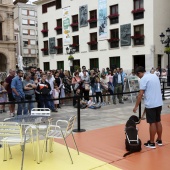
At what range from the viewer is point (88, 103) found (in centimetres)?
1158

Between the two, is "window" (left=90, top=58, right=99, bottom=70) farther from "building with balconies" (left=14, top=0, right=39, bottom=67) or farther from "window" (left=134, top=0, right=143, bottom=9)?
"building with balconies" (left=14, top=0, right=39, bottom=67)

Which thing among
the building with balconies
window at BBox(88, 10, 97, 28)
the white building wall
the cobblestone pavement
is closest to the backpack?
the cobblestone pavement

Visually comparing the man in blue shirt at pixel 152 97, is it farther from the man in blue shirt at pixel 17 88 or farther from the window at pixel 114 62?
the window at pixel 114 62

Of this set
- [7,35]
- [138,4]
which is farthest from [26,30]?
[138,4]

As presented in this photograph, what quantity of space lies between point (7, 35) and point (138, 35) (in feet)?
55.5

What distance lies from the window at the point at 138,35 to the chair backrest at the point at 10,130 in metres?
23.4

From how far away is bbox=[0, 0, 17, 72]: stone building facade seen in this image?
33.2 m

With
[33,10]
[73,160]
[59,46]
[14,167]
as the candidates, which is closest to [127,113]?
[73,160]

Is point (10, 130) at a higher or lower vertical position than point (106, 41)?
lower

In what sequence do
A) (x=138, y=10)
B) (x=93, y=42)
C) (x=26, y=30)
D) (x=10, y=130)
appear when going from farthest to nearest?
1. (x=26, y=30)
2. (x=93, y=42)
3. (x=138, y=10)
4. (x=10, y=130)

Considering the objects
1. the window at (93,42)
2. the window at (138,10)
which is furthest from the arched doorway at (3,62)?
the window at (138,10)

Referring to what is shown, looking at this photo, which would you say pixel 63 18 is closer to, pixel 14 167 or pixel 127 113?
pixel 127 113

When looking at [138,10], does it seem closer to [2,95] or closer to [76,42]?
[76,42]

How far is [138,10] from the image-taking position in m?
26.2
